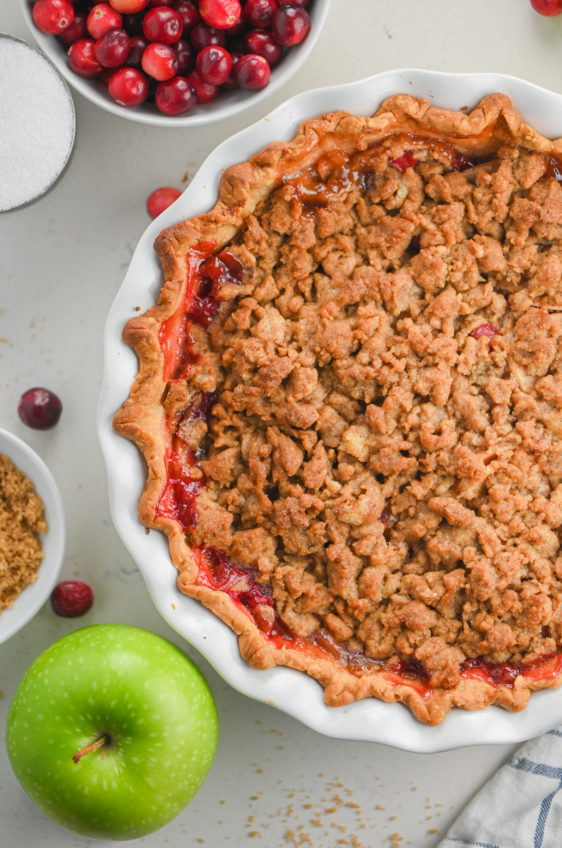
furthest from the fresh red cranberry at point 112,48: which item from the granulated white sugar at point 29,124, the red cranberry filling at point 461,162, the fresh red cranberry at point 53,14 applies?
the red cranberry filling at point 461,162

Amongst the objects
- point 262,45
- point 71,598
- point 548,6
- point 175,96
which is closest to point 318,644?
point 71,598

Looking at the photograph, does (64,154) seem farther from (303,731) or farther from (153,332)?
(303,731)

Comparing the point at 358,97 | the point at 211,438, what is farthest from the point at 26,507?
the point at 358,97

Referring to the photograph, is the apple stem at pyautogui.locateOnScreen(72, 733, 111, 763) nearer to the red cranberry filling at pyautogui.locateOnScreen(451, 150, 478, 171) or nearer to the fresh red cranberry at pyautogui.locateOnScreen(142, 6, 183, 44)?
the red cranberry filling at pyautogui.locateOnScreen(451, 150, 478, 171)

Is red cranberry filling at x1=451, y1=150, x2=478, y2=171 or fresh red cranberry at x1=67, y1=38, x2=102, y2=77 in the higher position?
fresh red cranberry at x1=67, y1=38, x2=102, y2=77

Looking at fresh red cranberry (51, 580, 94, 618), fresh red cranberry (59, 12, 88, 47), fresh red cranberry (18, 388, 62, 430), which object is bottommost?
fresh red cranberry (51, 580, 94, 618)

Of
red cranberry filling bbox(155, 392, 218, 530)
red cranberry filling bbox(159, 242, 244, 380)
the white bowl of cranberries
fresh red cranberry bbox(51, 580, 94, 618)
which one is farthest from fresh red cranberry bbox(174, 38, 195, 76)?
fresh red cranberry bbox(51, 580, 94, 618)

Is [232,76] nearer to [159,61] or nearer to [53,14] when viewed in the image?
[159,61]
